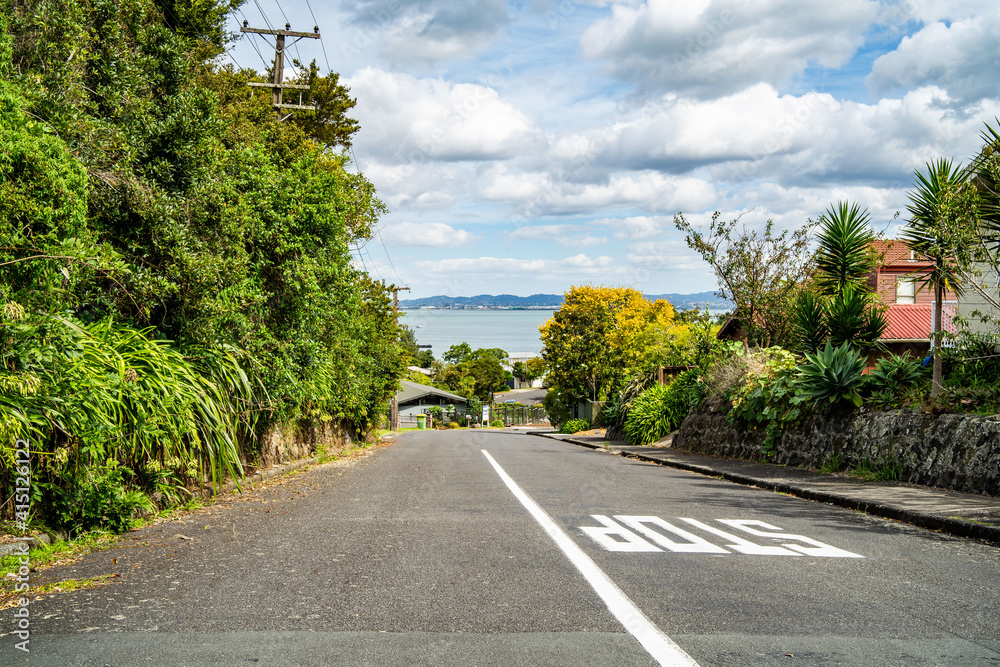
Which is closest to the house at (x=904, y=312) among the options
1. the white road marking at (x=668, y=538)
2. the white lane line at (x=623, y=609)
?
the white road marking at (x=668, y=538)

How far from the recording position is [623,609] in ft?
16.0

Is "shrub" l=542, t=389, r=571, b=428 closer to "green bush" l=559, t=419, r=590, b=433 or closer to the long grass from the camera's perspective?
"green bush" l=559, t=419, r=590, b=433

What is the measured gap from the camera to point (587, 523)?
8.12m

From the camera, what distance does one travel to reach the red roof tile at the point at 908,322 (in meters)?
31.4

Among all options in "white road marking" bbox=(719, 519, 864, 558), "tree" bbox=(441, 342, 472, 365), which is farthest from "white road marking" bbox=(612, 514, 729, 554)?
"tree" bbox=(441, 342, 472, 365)

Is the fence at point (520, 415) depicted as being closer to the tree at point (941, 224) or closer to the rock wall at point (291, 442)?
the rock wall at point (291, 442)

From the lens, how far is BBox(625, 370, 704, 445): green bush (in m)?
24.0

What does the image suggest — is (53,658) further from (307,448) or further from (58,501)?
(307,448)

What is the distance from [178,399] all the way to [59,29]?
13.8ft

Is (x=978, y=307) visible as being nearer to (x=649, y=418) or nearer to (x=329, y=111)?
(x=649, y=418)

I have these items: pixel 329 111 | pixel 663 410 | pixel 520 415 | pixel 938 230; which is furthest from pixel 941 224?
pixel 520 415

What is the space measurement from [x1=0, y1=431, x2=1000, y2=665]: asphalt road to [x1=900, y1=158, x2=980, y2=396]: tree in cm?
406

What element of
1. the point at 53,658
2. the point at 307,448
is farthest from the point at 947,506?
the point at 307,448

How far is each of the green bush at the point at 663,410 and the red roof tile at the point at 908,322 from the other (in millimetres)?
11344
